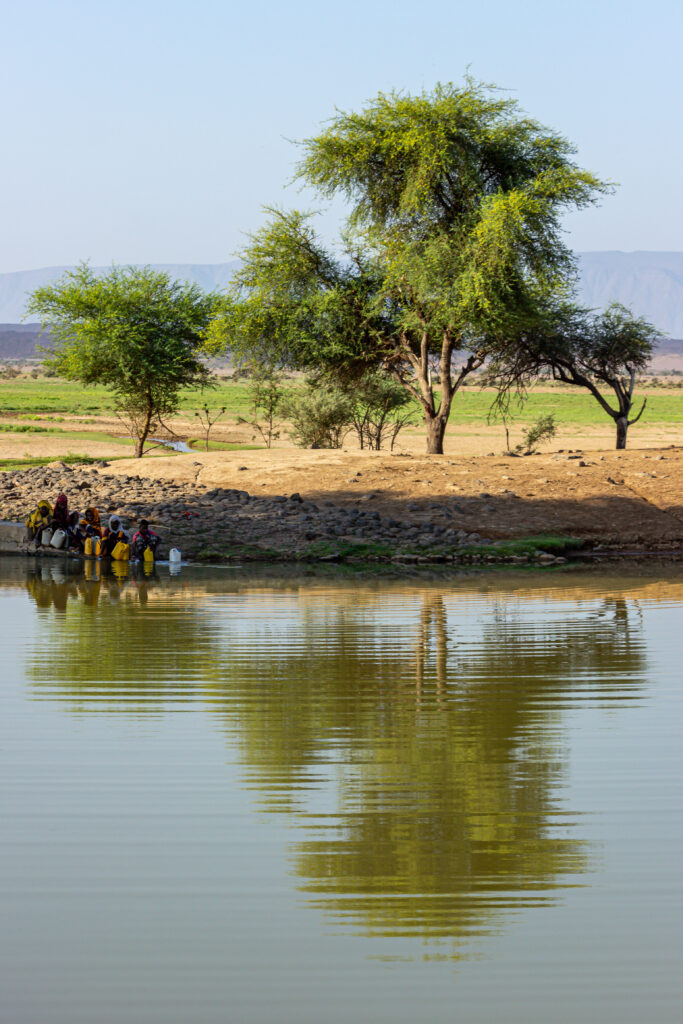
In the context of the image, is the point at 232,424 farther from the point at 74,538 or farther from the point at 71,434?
the point at 74,538

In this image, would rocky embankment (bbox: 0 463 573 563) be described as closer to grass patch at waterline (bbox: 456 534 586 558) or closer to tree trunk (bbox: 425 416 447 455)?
grass patch at waterline (bbox: 456 534 586 558)

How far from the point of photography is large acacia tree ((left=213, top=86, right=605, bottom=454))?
31.1m

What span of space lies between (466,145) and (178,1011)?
29778 mm

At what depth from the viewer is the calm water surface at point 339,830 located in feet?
15.0

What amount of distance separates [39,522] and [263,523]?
4212 mm

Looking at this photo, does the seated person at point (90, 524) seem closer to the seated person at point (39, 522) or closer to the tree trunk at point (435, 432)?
the seated person at point (39, 522)

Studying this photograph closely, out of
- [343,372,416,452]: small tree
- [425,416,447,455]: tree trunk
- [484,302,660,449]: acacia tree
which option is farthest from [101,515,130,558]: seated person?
[343,372,416,452]: small tree

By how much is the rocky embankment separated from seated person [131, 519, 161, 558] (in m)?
0.55

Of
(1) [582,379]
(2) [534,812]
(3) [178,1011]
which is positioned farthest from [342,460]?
(3) [178,1011]

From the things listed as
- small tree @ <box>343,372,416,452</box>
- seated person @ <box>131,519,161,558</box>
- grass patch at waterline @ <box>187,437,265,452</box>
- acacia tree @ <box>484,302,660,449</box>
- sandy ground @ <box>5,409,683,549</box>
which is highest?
acacia tree @ <box>484,302,660,449</box>

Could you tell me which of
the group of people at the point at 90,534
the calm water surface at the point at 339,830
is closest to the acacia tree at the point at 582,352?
the group of people at the point at 90,534

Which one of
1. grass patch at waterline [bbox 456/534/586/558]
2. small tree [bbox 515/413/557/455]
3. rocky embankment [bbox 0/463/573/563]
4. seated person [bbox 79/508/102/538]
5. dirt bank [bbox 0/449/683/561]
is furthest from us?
small tree [bbox 515/413/557/455]

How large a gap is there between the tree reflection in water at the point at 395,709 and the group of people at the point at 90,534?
480cm

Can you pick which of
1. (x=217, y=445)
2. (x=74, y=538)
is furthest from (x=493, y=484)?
(x=217, y=445)
